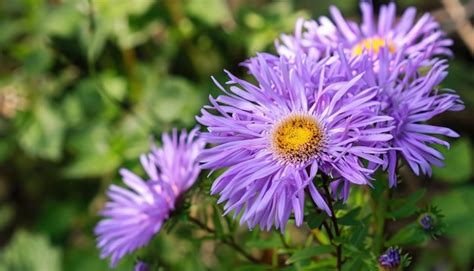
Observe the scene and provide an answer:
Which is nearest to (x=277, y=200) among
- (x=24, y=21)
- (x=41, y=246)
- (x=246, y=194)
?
(x=246, y=194)

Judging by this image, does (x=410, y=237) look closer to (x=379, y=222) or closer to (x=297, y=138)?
(x=379, y=222)

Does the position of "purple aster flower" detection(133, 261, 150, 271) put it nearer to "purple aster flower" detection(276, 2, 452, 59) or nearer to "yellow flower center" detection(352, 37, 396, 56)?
"purple aster flower" detection(276, 2, 452, 59)

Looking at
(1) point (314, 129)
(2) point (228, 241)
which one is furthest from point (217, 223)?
(1) point (314, 129)

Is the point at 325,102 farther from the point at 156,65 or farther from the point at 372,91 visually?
the point at 156,65

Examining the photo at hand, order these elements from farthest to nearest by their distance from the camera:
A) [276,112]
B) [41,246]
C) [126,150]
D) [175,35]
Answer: [175,35] < [41,246] < [126,150] < [276,112]

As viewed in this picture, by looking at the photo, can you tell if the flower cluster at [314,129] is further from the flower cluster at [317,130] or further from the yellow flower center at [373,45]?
the yellow flower center at [373,45]

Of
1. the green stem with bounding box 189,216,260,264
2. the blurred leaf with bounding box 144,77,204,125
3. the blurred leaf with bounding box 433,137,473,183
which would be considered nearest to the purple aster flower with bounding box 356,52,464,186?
the green stem with bounding box 189,216,260,264

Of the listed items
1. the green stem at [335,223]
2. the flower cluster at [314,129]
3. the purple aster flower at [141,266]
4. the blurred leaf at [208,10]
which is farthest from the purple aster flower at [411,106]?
the blurred leaf at [208,10]
